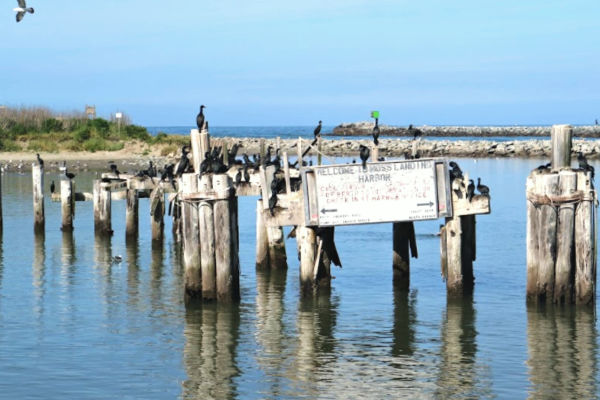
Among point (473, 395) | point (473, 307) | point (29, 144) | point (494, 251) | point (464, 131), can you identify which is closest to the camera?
point (473, 395)

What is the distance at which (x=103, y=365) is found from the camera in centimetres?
1631

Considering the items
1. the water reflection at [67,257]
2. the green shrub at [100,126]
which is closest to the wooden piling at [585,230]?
the water reflection at [67,257]

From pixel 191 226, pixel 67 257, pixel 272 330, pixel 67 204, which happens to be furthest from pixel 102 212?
pixel 272 330

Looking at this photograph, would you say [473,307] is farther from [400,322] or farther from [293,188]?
[293,188]

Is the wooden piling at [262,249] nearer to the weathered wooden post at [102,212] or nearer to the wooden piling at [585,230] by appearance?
A: the weathered wooden post at [102,212]

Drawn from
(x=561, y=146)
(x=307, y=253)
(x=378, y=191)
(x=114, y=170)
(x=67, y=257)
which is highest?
(x=561, y=146)

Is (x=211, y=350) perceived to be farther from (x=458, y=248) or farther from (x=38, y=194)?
(x=38, y=194)

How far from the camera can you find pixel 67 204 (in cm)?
3158

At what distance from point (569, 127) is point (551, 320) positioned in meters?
3.34

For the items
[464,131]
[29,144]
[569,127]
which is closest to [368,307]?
[569,127]

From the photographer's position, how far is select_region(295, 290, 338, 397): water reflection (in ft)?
52.1

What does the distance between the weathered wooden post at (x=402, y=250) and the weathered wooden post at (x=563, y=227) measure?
346 cm

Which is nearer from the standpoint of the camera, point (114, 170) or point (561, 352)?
point (561, 352)

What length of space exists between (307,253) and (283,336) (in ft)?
7.39
